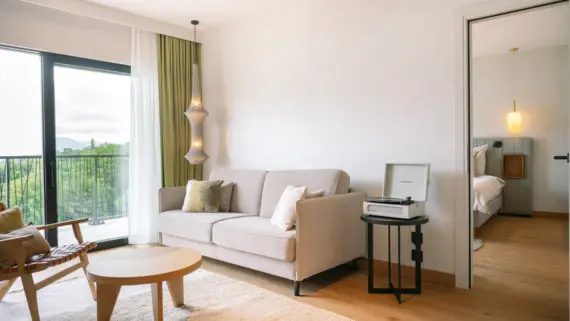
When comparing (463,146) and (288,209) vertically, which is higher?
(463,146)

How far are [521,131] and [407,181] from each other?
422 centimetres

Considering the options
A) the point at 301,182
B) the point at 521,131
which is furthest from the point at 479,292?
the point at 521,131

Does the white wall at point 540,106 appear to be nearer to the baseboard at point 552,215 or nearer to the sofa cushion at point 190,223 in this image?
the baseboard at point 552,215

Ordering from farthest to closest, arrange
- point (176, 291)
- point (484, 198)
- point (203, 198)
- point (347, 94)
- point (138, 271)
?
point (484, 198), point (203, 198), point (347, 94), point (176, 291), point (138, 271)

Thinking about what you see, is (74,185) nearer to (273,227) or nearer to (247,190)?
(247,190)

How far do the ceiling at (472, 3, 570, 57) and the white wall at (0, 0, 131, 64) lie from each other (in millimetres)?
4000

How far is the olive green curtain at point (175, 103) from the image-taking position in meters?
4.53

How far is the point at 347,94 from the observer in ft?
11.5

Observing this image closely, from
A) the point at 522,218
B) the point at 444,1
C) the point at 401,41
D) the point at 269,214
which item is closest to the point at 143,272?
the point at 269,214

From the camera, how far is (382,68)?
3258 mm

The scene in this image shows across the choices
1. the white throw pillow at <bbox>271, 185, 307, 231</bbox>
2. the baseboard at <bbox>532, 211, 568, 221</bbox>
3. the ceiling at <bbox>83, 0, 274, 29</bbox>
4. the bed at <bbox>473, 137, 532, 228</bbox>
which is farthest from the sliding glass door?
the baseboard at <bbox>532, 211, 568, 221</bbox>

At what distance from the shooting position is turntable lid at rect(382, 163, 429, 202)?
2.84 m

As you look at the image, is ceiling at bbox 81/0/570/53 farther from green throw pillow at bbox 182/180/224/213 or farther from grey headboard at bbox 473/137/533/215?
green throw pillow at bbox 182/180/224/213

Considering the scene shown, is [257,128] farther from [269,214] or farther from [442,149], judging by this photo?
[442,149]
